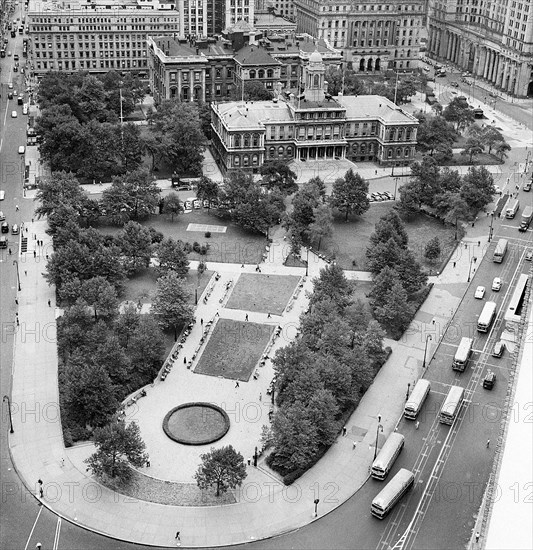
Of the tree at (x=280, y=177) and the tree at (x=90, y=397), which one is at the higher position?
the tree at (x=280, y=177)

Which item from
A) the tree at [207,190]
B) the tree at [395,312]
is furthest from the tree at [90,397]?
the tree at [207,190]

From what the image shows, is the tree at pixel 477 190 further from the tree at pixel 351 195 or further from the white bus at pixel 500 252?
the tree at pixel 351 195

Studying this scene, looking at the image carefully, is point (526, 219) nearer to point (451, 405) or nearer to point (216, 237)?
point (216, 237)

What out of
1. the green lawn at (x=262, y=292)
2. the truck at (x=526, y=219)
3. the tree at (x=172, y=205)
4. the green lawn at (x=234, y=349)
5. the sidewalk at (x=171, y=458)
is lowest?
the sidewalk at (x=171, y=458)

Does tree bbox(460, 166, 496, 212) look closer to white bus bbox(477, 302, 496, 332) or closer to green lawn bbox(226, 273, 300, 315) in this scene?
white bus bbox(477, 302, 496, 332)

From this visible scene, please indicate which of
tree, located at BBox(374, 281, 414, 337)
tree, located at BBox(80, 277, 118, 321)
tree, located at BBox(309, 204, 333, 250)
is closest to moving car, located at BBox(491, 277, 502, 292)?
tree, located at BBox(374, 281, 414, 337)

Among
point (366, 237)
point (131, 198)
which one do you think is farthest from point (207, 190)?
point (366, 237)

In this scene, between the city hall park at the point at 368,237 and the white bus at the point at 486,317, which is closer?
the white bus at the point at 486,317

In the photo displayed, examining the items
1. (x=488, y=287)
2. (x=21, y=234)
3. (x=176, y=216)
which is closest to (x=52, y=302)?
(x=21, y=234)
